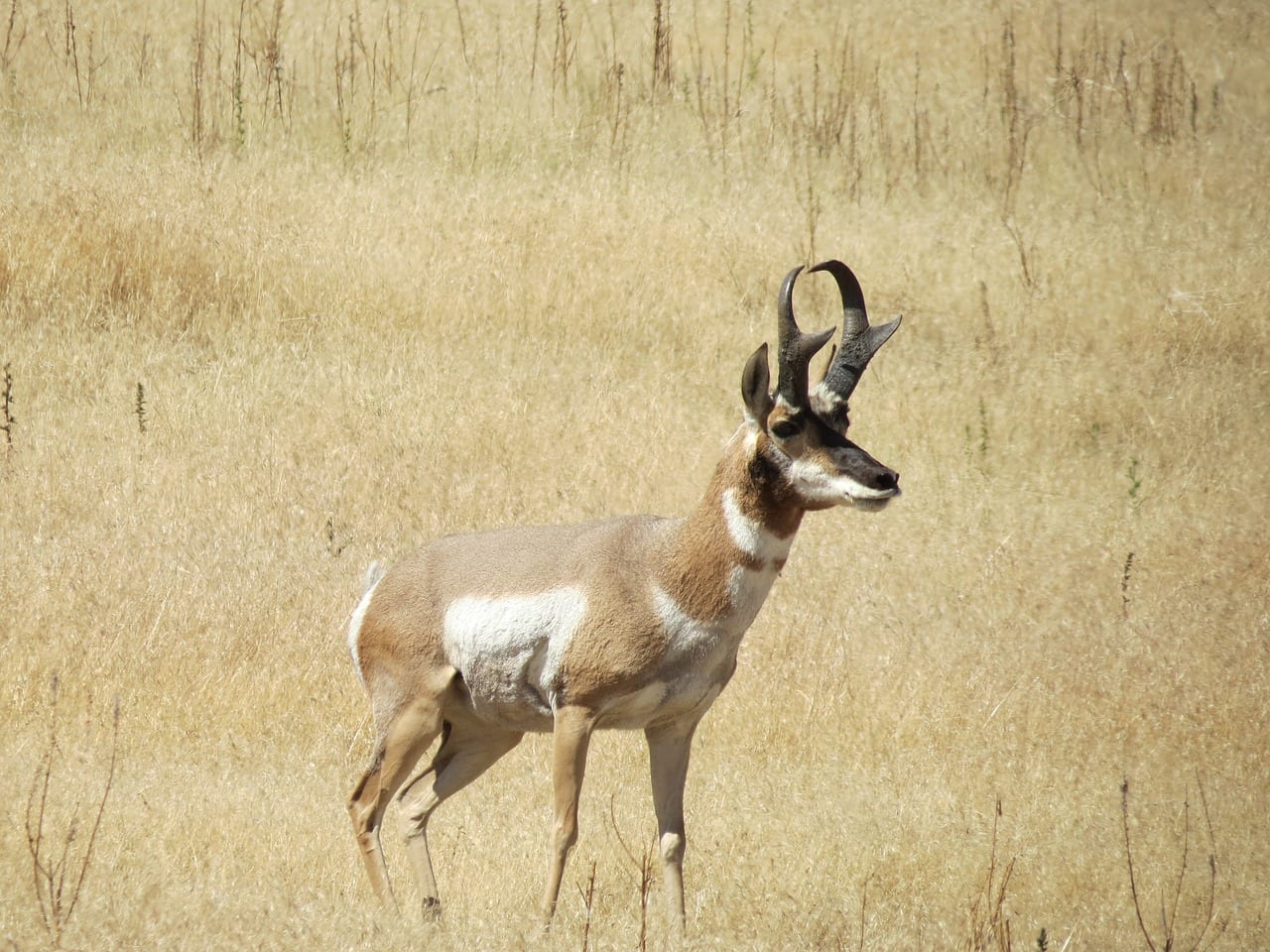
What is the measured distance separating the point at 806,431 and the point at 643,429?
6775mm

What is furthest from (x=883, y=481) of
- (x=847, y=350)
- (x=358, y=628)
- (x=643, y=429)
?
(x=643, y=429)

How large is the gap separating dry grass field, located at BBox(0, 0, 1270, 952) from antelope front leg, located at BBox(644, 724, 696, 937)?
0.31 m

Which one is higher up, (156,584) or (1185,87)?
(1185,87)

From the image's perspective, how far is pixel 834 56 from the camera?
67.3 feet

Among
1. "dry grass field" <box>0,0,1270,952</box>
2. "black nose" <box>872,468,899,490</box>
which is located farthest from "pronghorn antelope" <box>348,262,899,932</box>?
"dry grass field" <box>0,0,1270,952</box>

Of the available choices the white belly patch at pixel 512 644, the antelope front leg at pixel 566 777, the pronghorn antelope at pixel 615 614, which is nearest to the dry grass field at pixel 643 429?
the antelope front leg at pixel 566 777

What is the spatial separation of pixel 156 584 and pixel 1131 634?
7.27 meters

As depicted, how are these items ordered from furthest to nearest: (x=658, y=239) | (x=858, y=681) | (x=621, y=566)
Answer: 1. (x=658, y=239)
2. (x=858, y=681)
3. (x=621, y=566)

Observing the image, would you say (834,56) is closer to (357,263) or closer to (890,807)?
(357,263)

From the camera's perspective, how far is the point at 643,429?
13922mm

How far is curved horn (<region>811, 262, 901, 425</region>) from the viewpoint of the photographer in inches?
289

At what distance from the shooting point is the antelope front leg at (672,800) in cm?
756

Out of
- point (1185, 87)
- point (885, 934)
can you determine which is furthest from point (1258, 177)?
point (885, 934)

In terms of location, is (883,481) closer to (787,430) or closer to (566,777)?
(787,430)
